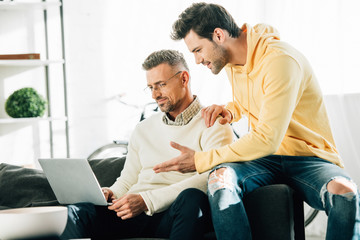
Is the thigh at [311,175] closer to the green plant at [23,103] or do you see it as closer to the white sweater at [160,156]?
the white sweater at [160,156]

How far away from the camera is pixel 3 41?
392 centimetres

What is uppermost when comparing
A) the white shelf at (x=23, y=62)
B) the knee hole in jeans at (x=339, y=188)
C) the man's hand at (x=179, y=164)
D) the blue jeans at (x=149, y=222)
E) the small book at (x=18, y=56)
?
the small book at (x=18, y=56)

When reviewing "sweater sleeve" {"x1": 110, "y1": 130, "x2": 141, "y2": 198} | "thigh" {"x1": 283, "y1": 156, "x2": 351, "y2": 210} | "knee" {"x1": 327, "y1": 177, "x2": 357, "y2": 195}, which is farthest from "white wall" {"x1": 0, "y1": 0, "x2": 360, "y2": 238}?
"knee" {"x1": 327, "y1": 177, "x2": 357, "y2": 195}

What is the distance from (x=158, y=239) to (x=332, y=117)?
2.01 m

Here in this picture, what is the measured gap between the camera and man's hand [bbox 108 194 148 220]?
1801 mm

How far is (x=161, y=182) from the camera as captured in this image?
206cm

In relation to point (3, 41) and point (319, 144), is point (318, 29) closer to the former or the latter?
point (319, 144)

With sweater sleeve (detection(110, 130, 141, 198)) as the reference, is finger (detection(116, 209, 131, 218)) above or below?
below

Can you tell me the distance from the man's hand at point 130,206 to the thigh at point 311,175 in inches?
23.3

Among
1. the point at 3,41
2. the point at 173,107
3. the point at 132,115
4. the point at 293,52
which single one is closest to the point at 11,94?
the point at 3,41

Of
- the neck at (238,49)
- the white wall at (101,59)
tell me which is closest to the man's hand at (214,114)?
the neck at (238,49)

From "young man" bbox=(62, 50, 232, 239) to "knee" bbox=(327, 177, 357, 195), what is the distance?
444 millimetres

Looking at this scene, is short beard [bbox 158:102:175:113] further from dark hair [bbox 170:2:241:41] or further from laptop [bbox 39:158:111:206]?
laptop [bbox 39:158:111:206]

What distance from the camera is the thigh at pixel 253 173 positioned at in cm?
167
